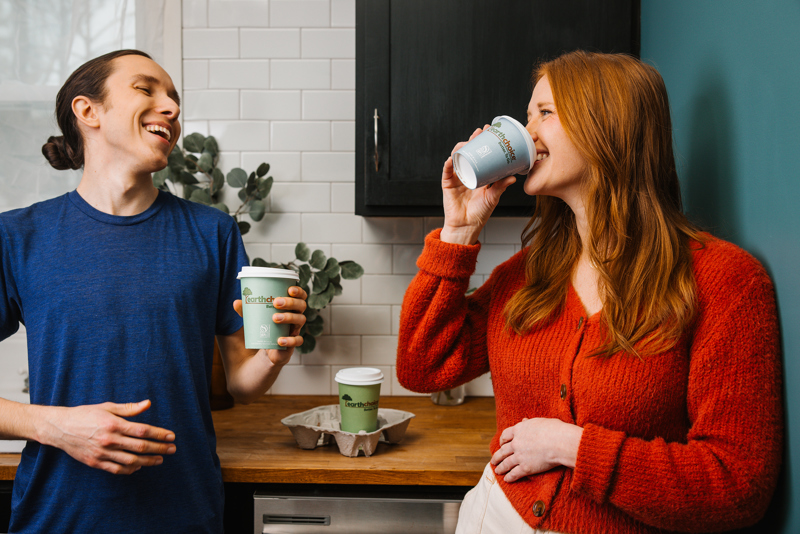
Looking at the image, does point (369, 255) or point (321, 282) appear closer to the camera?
point (321, 282)

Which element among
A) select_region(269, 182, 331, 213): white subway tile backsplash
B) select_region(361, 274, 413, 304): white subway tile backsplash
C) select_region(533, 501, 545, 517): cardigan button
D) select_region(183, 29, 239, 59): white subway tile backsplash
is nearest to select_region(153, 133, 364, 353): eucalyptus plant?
select_region(269, 182, 331, 213): white subway tile backsplash

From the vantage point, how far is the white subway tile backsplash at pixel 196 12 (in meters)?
2.06

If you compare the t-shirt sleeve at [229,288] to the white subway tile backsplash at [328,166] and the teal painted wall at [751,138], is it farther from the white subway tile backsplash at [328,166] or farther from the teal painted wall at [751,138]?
the teal painted wall at [751,138]

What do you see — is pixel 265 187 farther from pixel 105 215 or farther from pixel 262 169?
pixel 105 215

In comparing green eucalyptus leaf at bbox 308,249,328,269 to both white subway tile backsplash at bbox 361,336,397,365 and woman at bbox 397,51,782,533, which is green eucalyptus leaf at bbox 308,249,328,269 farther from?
woman at bbox 397,51,782,533

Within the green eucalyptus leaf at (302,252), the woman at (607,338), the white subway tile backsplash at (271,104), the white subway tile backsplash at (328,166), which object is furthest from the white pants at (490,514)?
the white subway tile backsplash at (271,104)

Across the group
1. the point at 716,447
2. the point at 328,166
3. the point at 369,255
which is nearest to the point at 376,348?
the point at 369,255

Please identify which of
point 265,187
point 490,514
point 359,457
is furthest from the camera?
point 265,187

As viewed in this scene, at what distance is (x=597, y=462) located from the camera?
880 mm

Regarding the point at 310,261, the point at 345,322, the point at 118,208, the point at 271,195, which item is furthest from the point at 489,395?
→ the point at 118,208

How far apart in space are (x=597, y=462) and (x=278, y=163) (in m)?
1.59

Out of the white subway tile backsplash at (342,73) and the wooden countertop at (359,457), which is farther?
the white subway tile backsplash at (342,73)

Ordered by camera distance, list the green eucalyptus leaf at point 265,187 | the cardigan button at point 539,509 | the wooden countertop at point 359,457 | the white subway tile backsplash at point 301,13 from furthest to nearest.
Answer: the white subway tile backsplash at point 301,13
the green eucalyptus leaf at point 265,187
the wooden countertop at point 359,457
the cardigan button at point 539,509

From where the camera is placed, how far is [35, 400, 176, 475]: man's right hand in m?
1.00
